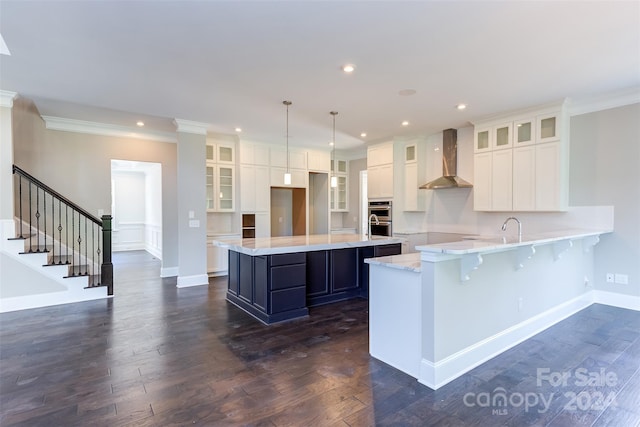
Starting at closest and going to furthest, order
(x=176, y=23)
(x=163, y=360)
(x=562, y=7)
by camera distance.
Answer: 1. (x=562, y=7)
2. (x=176, y=23)
3. (x=163, y=360)

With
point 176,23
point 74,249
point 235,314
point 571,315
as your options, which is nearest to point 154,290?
point 74,249

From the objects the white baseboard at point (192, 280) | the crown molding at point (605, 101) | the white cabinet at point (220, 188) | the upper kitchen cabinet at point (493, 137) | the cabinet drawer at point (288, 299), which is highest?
the crown molding at point (605, 101)

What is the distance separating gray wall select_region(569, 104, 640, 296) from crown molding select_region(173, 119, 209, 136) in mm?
5822

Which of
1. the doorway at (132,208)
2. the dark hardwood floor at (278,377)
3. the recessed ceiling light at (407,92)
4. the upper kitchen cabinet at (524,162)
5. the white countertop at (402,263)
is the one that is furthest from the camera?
the doorway at (132,208)

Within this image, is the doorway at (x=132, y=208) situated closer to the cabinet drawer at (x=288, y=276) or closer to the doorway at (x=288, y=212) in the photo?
the doorway at (x=288, y=212)

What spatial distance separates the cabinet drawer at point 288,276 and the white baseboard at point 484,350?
1.85 metres

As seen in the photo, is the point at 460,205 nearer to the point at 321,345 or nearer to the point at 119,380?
the point at 321,345

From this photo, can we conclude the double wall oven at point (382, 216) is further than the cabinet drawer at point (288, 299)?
Yes

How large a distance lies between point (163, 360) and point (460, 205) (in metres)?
5.27

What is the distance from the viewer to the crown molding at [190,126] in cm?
536

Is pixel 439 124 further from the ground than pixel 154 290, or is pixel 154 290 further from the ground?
pixel 439 124

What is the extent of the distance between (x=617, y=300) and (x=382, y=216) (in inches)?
150

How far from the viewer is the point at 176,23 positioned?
8.14ft

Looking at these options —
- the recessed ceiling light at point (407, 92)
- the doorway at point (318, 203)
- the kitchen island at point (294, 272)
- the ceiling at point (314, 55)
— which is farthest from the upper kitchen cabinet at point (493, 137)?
the doorway at point (318, 203)
